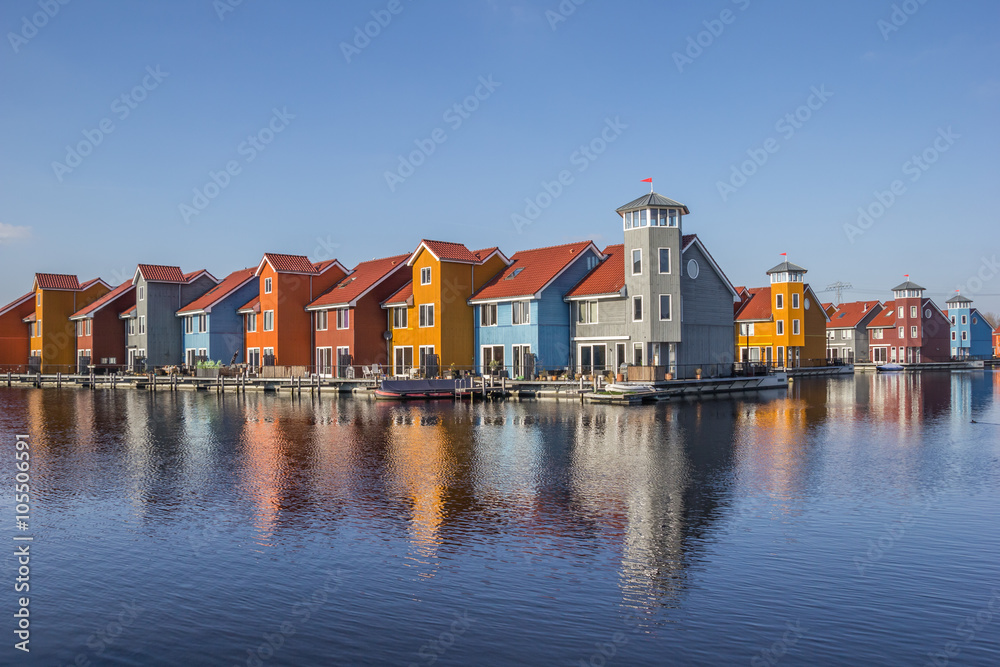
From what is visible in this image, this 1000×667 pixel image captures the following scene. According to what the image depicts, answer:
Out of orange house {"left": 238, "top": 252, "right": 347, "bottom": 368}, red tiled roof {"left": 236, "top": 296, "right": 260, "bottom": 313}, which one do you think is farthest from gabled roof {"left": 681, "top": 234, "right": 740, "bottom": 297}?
red tiled roof {"left": 236, "top": 296, "right": 260, "bottom": 313}

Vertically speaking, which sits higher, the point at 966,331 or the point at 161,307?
the point at 161,307

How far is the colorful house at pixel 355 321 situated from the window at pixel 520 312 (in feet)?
37.2

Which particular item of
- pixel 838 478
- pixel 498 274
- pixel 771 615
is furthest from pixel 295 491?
pixel 498 274

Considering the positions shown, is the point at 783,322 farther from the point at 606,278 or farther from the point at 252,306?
the point at 252,306

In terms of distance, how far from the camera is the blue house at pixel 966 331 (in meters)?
131

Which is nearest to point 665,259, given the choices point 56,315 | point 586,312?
point 586,312

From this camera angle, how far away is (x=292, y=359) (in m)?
69.6

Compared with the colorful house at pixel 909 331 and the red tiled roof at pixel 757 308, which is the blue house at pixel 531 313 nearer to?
the red tiled roof at pixel 757 308

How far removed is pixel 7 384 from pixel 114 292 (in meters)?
14.8

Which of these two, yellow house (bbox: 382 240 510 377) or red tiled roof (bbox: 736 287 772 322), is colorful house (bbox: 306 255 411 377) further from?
red tiled roof (bbox: 736 287 772 322)

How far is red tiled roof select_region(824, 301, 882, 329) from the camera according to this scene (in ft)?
390

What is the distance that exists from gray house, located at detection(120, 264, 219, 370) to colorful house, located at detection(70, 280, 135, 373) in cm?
511

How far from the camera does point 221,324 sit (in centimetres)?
7669

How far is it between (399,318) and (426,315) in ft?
15.2
